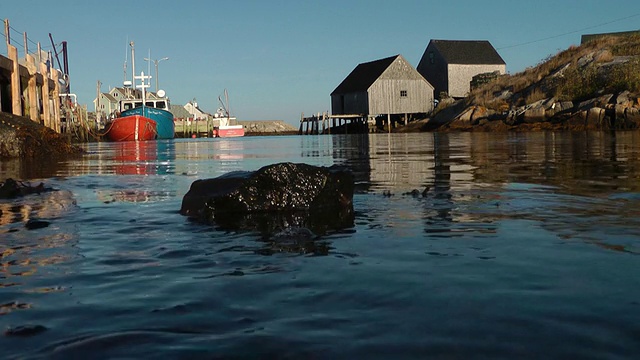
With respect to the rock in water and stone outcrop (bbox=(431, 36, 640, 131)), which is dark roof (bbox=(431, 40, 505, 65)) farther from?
the rock in water

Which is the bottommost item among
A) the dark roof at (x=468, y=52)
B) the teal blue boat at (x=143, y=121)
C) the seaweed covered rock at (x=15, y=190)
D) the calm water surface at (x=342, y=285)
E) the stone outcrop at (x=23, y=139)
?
the calm water surface at (x=342, y=285)

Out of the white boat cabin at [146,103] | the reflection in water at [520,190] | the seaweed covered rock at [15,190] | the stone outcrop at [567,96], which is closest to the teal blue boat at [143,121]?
the white boat cabin at [146,103]

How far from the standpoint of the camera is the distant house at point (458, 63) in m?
65.1

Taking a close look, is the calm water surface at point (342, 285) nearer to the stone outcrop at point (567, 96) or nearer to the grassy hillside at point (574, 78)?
the stone outcrop at point (567, 96)

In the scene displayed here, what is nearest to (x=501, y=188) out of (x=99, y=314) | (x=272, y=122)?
(x=99, y=314)

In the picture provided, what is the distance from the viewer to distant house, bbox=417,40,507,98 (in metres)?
65.1

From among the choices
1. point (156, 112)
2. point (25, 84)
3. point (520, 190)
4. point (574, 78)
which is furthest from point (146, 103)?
point (520, 190)

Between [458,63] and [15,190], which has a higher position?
[458,63]

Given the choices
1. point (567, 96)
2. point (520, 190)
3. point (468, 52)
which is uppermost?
point (468, 52)

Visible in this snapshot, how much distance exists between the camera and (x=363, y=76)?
67.2 metres

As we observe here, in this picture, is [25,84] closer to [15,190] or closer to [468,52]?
[15,190]

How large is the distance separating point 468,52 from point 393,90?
10.3m

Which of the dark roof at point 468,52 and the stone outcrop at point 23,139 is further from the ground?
the dark roof at point 468,52

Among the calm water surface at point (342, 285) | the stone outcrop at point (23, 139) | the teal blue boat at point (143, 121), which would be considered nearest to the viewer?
the calm water surface at point (342, 285)
